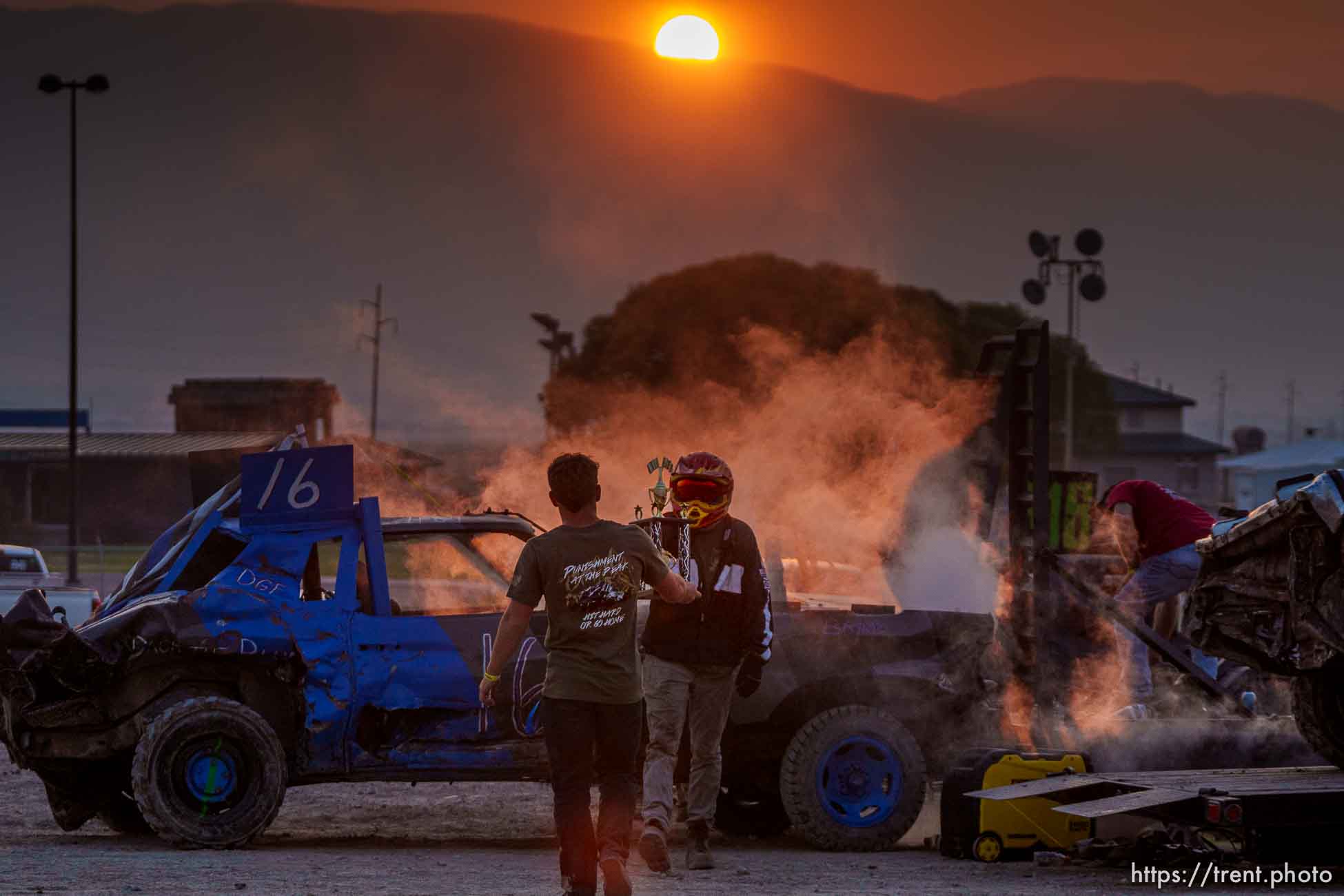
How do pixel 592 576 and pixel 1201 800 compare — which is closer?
pixel 592 576

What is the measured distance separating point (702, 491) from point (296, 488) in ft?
7.69

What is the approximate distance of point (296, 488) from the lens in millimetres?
9453

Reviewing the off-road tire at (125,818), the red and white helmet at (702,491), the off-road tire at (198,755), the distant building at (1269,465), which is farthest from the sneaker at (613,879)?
the distant building at (1269,465)

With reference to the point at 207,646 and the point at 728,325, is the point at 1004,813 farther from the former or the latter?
the point at 728,325

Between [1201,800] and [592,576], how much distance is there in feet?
9.35

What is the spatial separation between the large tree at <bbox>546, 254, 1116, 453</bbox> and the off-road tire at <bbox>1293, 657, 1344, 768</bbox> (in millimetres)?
31001

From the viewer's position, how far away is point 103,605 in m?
9.84

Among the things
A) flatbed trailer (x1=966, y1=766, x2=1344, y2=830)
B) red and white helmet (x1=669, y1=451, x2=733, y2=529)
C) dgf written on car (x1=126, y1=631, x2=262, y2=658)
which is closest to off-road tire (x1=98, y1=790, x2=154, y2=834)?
dgf written on car (x1=126, y1=631, x2=262, y2=658)

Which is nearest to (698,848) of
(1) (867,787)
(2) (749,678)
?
(2) (749,678)

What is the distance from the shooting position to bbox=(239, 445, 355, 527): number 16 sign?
9.40 meters

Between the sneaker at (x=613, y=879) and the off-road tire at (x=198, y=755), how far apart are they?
279 cm

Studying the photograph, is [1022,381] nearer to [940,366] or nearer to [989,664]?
[989,664]

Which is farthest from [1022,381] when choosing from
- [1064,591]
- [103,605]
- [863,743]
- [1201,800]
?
[103,605]

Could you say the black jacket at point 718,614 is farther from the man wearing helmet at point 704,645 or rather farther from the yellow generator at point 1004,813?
the yellow generator at point 1004,813
